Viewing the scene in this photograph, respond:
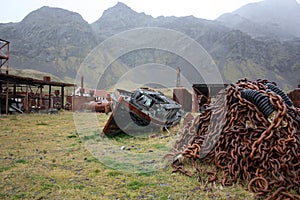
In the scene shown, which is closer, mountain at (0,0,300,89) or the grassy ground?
the grassy ground

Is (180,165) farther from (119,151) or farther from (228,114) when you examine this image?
(119,151)

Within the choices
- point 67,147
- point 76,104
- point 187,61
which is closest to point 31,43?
point 187,61

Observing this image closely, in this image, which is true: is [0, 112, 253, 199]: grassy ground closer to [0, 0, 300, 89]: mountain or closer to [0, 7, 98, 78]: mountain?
[0, 0, 300, 89]: mountain

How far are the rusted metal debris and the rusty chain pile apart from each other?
3.66m

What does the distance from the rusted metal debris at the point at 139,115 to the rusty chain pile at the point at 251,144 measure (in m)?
3.66

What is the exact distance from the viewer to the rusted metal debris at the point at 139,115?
7.98 metres

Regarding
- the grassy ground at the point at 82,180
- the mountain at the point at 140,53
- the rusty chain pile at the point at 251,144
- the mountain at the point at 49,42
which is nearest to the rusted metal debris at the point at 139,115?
the grassy ground at the point at 82,180

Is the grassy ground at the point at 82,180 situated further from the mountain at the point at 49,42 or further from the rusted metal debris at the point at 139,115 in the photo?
the mountain at the point at 49,42

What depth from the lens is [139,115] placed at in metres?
8.27

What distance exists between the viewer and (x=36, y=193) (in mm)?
3287

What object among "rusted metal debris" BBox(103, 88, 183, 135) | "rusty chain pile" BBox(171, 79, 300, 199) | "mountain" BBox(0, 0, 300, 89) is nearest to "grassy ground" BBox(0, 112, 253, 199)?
"rusty chain pile" BBox(171, 79, 300, 199)

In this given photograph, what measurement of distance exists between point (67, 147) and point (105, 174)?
2532 mm

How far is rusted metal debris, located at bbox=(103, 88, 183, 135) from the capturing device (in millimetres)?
7980

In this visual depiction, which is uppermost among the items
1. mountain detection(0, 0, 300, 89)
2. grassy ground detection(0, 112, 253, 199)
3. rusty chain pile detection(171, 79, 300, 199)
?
mountain detection(0, 0, 300, 89)
